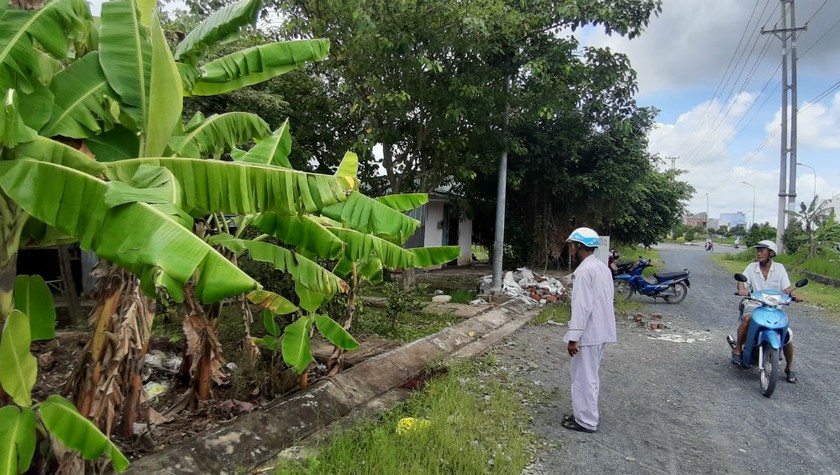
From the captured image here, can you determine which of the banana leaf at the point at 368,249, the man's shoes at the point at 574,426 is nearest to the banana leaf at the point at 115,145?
the banana leaf at the point at 368,249

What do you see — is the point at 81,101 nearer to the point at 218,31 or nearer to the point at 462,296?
the point at 218,31

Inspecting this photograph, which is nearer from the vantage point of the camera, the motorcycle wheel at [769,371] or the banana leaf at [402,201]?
the banana leaf at [402,201]

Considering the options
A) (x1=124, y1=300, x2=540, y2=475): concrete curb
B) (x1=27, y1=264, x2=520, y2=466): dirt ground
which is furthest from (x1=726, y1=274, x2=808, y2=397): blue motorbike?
(x1=27, y1=264, x2=520, y2=466): dirt ground

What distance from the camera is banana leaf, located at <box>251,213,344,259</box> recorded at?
3.55m

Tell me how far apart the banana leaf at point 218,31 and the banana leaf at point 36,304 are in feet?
5.52

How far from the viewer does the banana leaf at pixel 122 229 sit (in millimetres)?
1937

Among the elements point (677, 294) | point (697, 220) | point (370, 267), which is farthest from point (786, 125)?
point (697, 220)

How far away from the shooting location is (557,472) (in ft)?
11.2

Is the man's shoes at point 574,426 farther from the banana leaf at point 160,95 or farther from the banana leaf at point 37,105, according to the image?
the banana leaf at point 37,105

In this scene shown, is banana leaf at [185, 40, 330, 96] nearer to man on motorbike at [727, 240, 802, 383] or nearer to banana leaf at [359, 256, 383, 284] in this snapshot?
banana leaf at [359, 256, 383, 284]

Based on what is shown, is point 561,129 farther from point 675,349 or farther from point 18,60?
point 18,60

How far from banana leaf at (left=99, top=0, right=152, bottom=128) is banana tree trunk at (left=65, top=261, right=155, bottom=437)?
0.99 meters

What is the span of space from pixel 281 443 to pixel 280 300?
1094 mm

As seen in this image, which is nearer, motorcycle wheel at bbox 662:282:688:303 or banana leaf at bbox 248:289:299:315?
banana leaf at bbox 248:289:299:315
